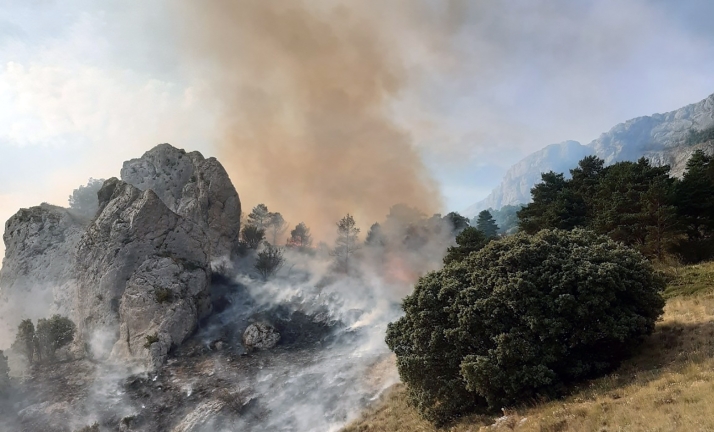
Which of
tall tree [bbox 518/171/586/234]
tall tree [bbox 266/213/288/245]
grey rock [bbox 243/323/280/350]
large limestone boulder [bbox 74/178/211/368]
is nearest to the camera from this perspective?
tall tree [bbox 518/171/586/234]

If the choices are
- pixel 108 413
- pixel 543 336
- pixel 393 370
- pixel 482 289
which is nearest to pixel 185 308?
pixel 108 413

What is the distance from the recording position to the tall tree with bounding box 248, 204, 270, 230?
339 ft

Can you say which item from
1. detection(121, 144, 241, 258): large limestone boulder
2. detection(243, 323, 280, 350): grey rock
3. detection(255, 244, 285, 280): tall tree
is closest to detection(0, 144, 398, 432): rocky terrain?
detection(243, 323, 280, 350): grey rock

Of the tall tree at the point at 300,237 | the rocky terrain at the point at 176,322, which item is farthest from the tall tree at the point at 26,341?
the tall tree at the point at 300,237

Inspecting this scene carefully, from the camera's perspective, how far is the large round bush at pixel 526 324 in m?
18.5

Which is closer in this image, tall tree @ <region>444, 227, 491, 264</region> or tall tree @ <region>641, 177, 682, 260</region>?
tall tree @ <region>641, 177, 682, 260</region>

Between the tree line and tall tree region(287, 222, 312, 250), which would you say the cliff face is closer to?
tall tree region(287, 222, 312, 250)

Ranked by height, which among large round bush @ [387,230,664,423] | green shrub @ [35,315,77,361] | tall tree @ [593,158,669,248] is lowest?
large round bush @ [387,230,664,423]

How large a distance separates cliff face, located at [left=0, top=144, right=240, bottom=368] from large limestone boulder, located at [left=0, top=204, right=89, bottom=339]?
19cm

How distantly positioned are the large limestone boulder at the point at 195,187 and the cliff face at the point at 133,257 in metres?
0.20

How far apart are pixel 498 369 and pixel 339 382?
2075 centimetres

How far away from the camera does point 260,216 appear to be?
104 m

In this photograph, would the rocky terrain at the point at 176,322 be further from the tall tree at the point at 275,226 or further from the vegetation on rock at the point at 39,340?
the tall tree at the point at 275,226

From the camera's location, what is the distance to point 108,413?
3569 centimetres
